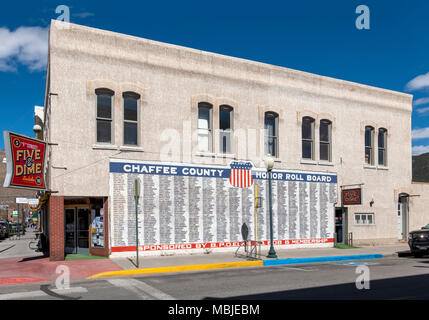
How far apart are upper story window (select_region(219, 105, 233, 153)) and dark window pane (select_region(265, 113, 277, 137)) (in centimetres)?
206

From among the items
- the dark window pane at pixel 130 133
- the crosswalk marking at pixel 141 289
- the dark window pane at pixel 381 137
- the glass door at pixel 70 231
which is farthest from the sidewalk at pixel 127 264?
the dark window pane at pixel 381 137

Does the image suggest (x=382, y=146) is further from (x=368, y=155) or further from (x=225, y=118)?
(x=225, y=118)

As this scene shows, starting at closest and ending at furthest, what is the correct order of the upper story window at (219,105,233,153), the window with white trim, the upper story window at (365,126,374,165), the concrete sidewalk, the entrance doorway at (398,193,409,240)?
the concrete sidewalk, the upper story window at (219,105,233,153), the window with white trim, the upper story window at (365,126,374,165), the entrance doorway at (398,193,409,240)

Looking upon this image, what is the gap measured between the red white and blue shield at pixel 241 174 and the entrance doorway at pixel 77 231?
6529 millimetres

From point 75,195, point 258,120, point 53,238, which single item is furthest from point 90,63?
point 258,120

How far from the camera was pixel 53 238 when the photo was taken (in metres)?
15.9

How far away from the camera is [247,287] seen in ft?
35.2

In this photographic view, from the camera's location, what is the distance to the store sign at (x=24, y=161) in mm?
14273

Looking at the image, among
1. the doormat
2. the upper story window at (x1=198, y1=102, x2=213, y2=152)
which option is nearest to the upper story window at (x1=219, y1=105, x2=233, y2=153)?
the upper story window at (x1=198, y1=102, x2=213, y2=152)

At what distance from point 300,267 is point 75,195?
342 inches

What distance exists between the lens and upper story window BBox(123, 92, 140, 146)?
1764 cm

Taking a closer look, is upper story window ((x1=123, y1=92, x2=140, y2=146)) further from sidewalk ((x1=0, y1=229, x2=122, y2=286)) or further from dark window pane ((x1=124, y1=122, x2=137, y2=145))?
sidewalk ((x1=0, y1=229, x2=122, y2=286))

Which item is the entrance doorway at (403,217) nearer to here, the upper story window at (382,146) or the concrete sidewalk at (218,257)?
the upper story window at (382,146)

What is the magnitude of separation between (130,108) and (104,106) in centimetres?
108
